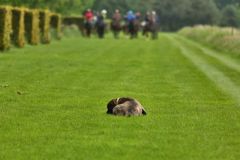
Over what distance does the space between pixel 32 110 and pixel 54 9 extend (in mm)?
49780

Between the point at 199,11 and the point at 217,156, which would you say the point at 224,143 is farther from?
the point at 199,11

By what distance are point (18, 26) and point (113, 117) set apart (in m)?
21.7

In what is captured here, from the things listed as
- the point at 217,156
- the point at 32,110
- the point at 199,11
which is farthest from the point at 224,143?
the point at 199,11

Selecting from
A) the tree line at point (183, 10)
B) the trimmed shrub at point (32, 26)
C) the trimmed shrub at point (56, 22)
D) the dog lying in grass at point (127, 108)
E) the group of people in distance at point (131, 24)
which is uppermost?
the dog lying in grass at point (127, 108)

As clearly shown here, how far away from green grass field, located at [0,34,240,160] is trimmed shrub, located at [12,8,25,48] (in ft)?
33.5

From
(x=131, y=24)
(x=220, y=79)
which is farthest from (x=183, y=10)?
(x=220, y=79)

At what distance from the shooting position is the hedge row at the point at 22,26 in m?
29.3

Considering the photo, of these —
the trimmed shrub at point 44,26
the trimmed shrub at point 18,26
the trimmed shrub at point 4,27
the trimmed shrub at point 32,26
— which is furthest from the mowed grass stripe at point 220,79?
the trimmed shrub at point 44,26

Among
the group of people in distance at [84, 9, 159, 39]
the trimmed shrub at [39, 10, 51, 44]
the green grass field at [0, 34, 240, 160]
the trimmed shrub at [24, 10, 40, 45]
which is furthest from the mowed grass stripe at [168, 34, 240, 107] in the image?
the group of people in distance at [84, 9, 159, 39]

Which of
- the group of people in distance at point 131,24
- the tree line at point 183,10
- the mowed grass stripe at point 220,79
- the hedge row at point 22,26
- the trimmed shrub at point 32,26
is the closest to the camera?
the mowed grass stripe at point 220,79

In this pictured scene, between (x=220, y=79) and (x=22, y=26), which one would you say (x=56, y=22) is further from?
(x=220, y=79)

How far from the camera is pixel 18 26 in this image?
32.7 m

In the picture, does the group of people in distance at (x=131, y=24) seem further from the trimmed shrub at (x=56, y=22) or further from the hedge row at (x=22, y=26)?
the hedge row at (x=22, y=26)

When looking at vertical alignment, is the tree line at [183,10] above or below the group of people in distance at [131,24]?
below
